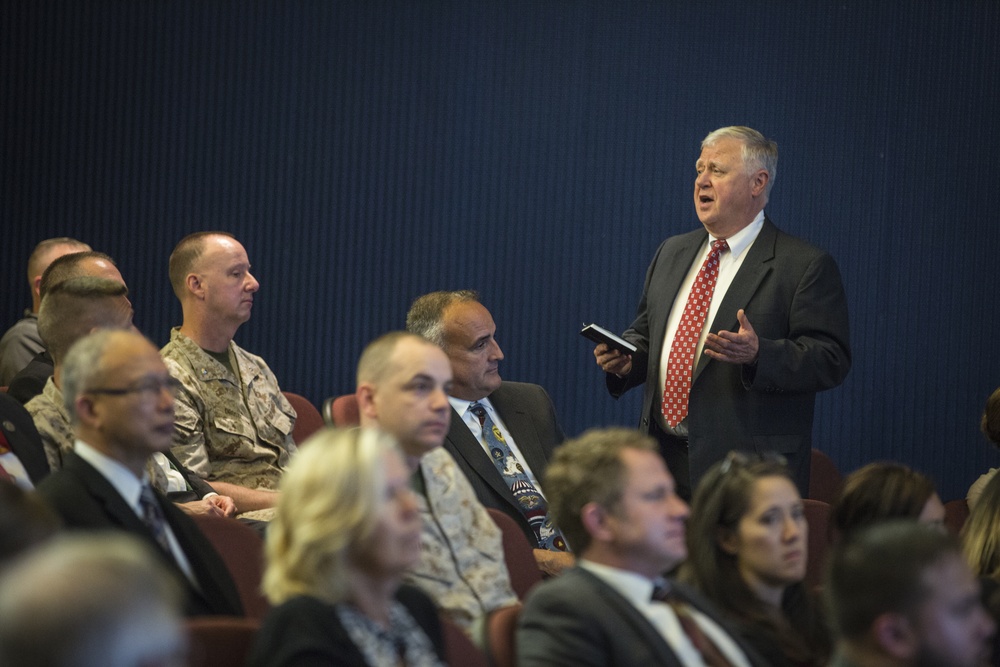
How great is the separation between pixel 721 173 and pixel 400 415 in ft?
5.97

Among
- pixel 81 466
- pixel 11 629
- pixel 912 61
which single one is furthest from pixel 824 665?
pixel 912 61

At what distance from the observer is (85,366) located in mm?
2801

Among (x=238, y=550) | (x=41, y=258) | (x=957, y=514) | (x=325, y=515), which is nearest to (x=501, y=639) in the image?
(x=325, y=515)

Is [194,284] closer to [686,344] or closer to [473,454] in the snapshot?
[473,454]

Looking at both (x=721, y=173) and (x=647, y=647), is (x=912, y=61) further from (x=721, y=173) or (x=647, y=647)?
(x=647, y=647)

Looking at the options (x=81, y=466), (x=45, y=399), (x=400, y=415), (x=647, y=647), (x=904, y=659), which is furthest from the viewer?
(x=45, y=399)

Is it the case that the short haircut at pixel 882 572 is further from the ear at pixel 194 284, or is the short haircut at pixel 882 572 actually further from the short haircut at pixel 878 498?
the ear at pixel 194 284

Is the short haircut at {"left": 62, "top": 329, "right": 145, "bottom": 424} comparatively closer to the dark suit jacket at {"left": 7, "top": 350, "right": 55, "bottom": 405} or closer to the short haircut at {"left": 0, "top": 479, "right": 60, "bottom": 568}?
the short haircut at {"left": 0, "top": 479, "right": 60, "bottom": 568}

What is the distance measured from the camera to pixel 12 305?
6.21 meters

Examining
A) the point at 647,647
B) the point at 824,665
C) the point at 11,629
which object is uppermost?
the point at 11,629

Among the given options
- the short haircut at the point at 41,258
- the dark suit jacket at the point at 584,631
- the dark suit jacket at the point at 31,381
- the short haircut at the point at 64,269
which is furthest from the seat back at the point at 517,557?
the short haircut at the point at 41,258

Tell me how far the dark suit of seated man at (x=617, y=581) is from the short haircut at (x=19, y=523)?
0.88m

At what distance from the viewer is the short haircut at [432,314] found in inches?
165

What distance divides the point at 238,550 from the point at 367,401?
0.44 meters
